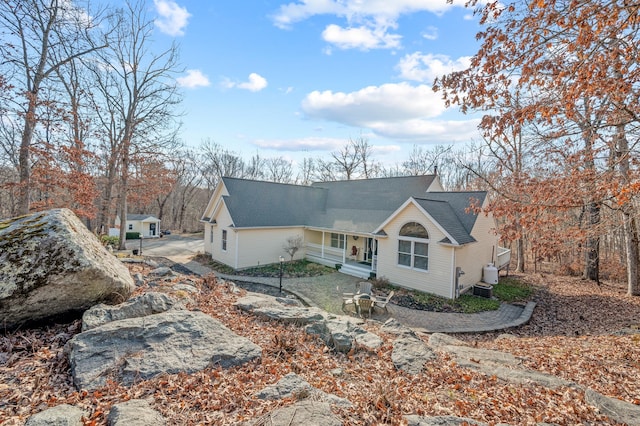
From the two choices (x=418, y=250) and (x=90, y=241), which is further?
(x=418, y=250)

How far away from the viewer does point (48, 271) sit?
419 cm

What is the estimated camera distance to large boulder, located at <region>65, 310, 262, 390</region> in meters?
3.46

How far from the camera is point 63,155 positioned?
38.4 ft

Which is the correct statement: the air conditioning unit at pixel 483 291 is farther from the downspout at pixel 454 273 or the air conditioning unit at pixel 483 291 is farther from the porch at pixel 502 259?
the porch at pixel 502 259

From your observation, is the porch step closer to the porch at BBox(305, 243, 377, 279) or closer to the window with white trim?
the porch at BBox(305, 243, 377, 279)

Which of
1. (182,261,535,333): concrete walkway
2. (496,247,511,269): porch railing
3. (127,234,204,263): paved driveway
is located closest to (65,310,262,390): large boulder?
(182,261,535,333): concrete walkway

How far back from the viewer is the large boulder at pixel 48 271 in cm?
402

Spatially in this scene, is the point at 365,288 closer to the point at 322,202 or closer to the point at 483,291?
the point at 483,291

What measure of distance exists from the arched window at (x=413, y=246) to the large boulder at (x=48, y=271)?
11.6 m

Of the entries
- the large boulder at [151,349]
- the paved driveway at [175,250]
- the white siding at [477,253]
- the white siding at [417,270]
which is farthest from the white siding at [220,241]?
the large boulder at [151,349]

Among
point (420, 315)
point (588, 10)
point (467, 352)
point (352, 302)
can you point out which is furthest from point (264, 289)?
point (588, 10)

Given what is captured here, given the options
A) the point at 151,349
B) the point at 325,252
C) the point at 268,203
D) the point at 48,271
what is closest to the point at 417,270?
the point at 325,252

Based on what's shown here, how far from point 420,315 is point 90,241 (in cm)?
996

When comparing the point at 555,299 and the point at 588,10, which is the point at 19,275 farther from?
the point at 555,299
